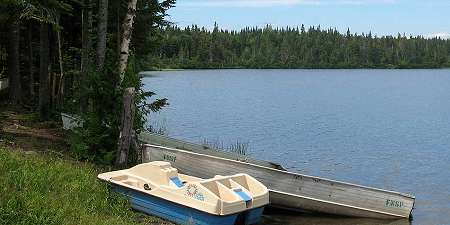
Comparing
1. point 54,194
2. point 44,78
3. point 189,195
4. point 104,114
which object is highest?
point 44,78

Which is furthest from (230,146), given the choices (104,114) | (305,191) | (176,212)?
(176,212)

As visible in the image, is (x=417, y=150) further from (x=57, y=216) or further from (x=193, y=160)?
(x=57, y=216)

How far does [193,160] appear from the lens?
1448 cm

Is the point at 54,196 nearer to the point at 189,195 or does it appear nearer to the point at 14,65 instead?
the point at 189,195

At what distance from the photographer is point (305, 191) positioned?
15.1 metres

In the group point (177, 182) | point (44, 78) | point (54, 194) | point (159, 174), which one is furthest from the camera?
point (44, 78)

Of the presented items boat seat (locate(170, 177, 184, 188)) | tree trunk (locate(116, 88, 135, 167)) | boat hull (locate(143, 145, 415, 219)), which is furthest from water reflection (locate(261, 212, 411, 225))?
tree trunk (locate(116, 88, 135, 167))

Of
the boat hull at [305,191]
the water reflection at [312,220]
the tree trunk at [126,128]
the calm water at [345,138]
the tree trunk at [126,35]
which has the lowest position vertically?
the calm water at [345,138]

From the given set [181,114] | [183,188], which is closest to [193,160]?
[183,188]

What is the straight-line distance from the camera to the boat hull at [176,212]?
11.0 meters

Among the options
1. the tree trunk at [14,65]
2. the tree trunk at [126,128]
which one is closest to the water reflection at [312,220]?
the tree trunk at [126,128]

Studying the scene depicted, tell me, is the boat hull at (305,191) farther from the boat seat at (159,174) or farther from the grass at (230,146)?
the grass at (230,146)

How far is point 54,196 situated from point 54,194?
0.48 feet

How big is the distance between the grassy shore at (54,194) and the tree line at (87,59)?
1313mm
